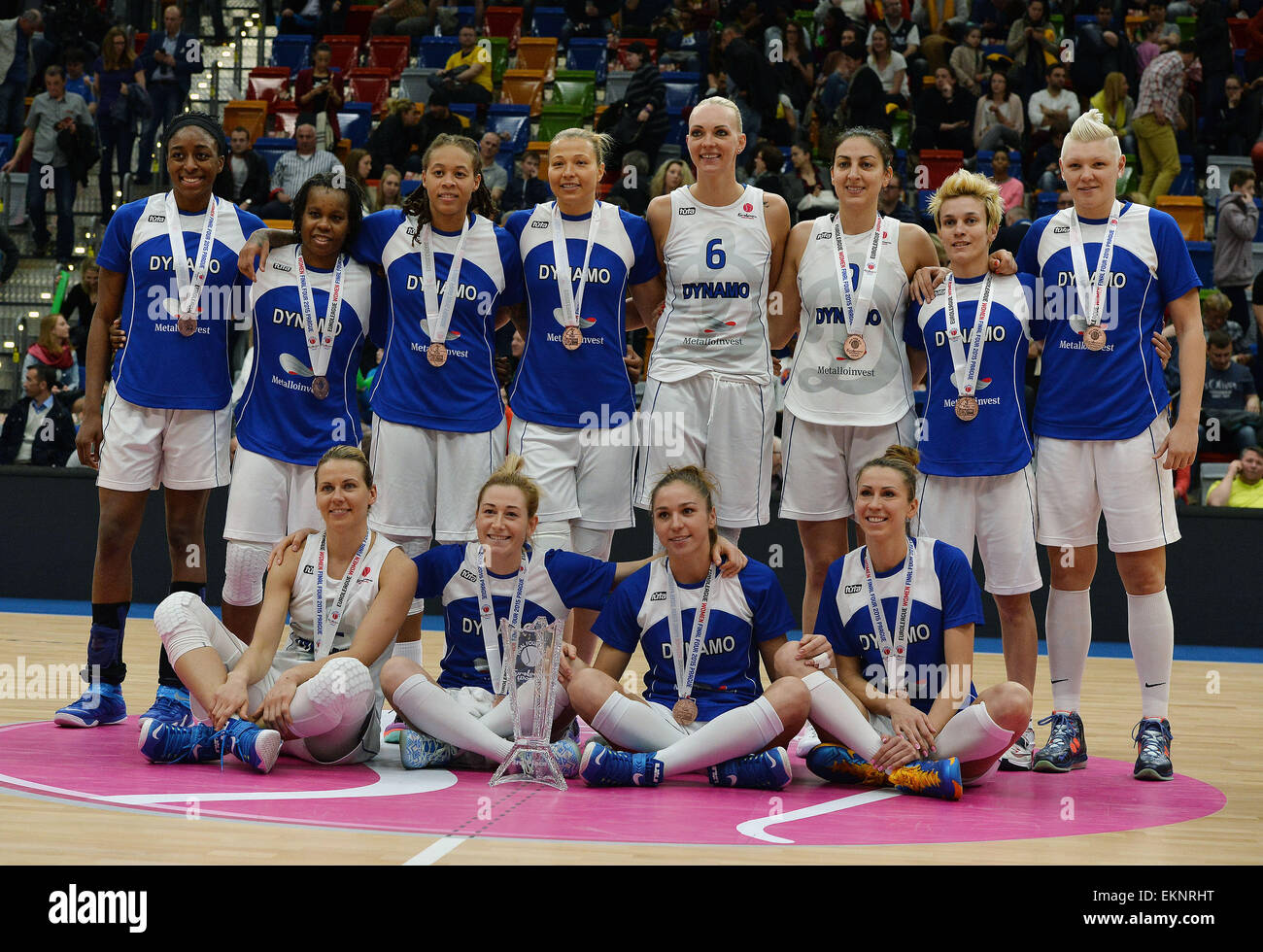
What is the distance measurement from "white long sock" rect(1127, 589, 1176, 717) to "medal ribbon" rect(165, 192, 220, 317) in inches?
139

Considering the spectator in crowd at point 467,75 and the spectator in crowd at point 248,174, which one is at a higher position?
the spectator in crowd at point 467,75

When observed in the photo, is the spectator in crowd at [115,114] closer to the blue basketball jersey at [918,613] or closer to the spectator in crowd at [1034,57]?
the spectator in crowd at [1034,57]

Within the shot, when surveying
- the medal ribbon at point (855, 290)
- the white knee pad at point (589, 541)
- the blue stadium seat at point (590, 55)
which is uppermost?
the blue stadium seat at point (590, 55)

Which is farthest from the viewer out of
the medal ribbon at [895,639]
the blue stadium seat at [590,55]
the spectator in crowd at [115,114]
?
the blue stadium seat at [590,55]

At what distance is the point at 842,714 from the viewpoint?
4.52 m

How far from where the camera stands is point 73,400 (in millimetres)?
9805

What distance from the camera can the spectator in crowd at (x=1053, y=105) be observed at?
12.5 meters

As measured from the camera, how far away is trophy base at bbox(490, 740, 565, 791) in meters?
4.43

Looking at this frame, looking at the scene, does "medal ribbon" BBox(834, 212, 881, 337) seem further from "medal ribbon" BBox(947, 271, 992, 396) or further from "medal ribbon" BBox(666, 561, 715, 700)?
Answer: "medal ribbon" BBox(666, 561, 715, 700)

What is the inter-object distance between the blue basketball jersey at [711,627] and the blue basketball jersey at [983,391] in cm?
82

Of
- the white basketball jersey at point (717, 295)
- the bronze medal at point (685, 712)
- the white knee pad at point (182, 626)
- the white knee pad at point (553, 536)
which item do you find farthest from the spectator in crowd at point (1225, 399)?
the white knee pad at point (182, 626)

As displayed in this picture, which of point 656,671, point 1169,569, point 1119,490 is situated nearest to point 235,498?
point 656,671

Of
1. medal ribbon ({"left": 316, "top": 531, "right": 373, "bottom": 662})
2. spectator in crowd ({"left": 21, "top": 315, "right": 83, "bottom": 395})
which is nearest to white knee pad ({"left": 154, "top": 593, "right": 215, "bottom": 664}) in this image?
medal ribbon ({"left": 316, "top": 531, "right": 373, "bottom": 662})

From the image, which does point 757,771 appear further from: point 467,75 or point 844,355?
point 467,75
